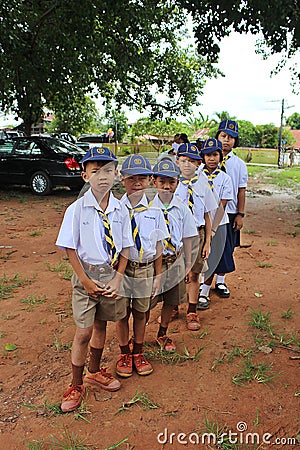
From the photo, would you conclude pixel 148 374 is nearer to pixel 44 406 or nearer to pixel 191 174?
pixel 44 406

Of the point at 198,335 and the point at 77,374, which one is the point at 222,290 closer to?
the point at 198,335

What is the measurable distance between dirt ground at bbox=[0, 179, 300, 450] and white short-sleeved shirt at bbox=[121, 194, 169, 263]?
35.0 inches

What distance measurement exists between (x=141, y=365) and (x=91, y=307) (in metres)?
0.73

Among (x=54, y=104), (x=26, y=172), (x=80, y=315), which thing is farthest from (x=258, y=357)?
(x=54, y=104)

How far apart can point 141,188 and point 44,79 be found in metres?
9.24

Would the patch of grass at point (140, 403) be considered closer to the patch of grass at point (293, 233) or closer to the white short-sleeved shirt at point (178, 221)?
the white short-sleeved shirt at point (178, 221)

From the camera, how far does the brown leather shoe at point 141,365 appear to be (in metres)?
3.01

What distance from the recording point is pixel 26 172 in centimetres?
Result: 1129

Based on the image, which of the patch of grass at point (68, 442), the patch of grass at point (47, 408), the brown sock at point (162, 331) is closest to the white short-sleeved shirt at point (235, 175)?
the brown sock at point (162, 331)

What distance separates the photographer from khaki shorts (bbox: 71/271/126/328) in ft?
8.45

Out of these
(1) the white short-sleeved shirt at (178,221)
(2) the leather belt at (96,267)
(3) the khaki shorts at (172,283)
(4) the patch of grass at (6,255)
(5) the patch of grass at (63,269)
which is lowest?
(5) the patch of grass at (63,269)

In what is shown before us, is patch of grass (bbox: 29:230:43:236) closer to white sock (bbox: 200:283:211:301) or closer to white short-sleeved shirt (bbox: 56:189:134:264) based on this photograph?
white sock (bbox: 200:283:211:301)

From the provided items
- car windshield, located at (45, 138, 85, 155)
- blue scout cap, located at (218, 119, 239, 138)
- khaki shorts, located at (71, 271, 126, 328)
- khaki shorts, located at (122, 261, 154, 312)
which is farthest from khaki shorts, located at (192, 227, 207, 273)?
car windshield, located at (45, 138, 85, 155)

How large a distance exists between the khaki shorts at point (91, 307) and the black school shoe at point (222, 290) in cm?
207
